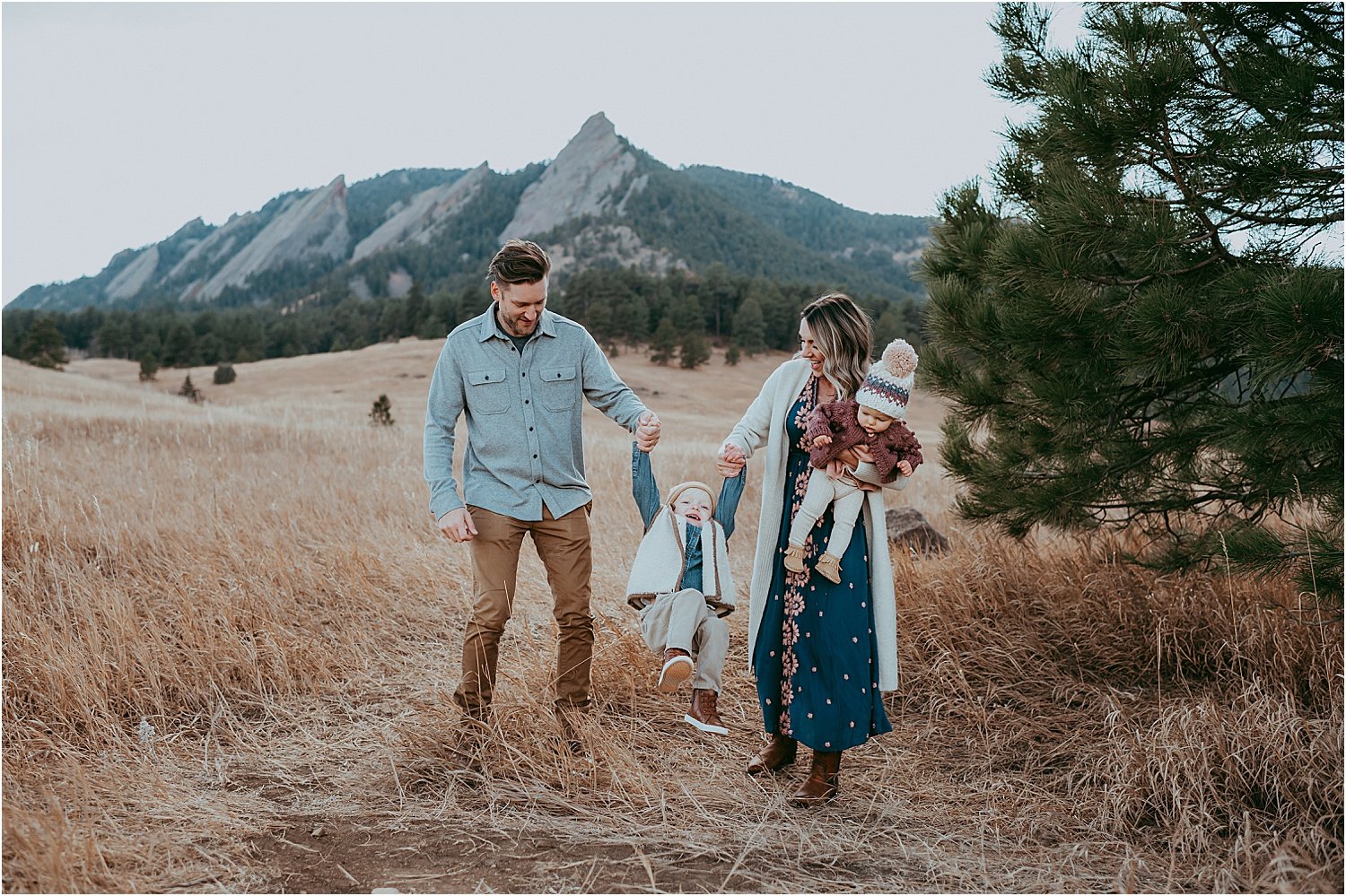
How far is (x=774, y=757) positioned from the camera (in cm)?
374

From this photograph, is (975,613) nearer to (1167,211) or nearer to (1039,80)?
(1167,211)

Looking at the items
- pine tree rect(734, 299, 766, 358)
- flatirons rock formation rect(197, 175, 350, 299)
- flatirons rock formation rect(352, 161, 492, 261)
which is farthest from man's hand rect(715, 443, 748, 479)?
flatirons rock formation rect(197, 175, 350, 299)

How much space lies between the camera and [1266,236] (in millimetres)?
3988

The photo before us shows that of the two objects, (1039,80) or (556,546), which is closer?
(556,546)

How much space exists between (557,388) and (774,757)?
173 cm

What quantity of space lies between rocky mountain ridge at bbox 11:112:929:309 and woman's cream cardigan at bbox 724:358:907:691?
156 feet

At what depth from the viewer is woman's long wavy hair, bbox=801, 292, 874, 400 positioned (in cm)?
353

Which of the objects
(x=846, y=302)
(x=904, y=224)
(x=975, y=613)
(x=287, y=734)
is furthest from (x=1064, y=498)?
(x=904, y=224)

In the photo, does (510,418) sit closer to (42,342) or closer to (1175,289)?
(1175,289)

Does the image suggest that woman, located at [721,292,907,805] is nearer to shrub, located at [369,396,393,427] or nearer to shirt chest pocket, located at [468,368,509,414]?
shirt chest pocket, located at [468,368,509,414]

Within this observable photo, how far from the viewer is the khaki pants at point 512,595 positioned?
3.81 meters

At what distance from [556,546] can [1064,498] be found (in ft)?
8.19

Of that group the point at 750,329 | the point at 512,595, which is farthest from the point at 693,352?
the point at 512,595

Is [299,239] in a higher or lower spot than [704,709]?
higher
